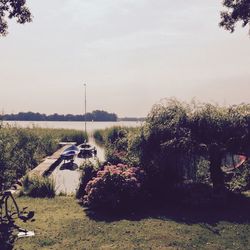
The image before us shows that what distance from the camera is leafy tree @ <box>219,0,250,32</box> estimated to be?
38.3 ft

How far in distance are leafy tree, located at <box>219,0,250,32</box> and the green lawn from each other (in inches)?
232

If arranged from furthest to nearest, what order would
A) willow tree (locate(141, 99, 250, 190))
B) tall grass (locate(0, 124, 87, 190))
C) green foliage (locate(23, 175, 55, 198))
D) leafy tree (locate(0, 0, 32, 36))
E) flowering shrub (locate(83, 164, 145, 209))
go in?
tall grass (locate(0, 124, 87, 190)) → green foliage (locate(23, 175, 55, 198)) → willow tree (locate(141, 99, 250, 190)) → flowering shrub (locate(83, 164, 145, 209)) → leafy tree (locate(0, 0, 32, 36))

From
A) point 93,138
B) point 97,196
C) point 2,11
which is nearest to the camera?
point 2,11

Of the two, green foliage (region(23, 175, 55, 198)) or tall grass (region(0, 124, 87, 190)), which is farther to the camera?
tall grass (region(0, 124, 87, 190))

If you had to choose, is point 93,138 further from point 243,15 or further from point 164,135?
point 243,15

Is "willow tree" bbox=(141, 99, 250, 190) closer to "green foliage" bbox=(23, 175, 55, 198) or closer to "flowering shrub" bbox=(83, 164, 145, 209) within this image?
"flowering shrub" bbox=(83, 164, 145, 209)

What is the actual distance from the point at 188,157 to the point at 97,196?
3.93 metres

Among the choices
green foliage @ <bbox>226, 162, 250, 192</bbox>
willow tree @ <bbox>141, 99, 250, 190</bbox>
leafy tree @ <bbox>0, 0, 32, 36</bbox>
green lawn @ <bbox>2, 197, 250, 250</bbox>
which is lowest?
green lawn @ <bbox>2, 197, 250, 250</bbox>

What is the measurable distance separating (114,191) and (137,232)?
2.66 m

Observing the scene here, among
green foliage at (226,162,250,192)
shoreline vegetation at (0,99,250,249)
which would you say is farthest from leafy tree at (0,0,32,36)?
green foliage at (226,162,250,192)

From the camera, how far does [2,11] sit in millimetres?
8047

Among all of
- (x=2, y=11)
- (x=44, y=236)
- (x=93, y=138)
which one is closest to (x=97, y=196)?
(x=44, y=236)

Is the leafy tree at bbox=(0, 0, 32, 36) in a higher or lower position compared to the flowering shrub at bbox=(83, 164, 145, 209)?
higher

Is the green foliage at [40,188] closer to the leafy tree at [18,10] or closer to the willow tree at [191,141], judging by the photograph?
the willow tree at [191,141]
